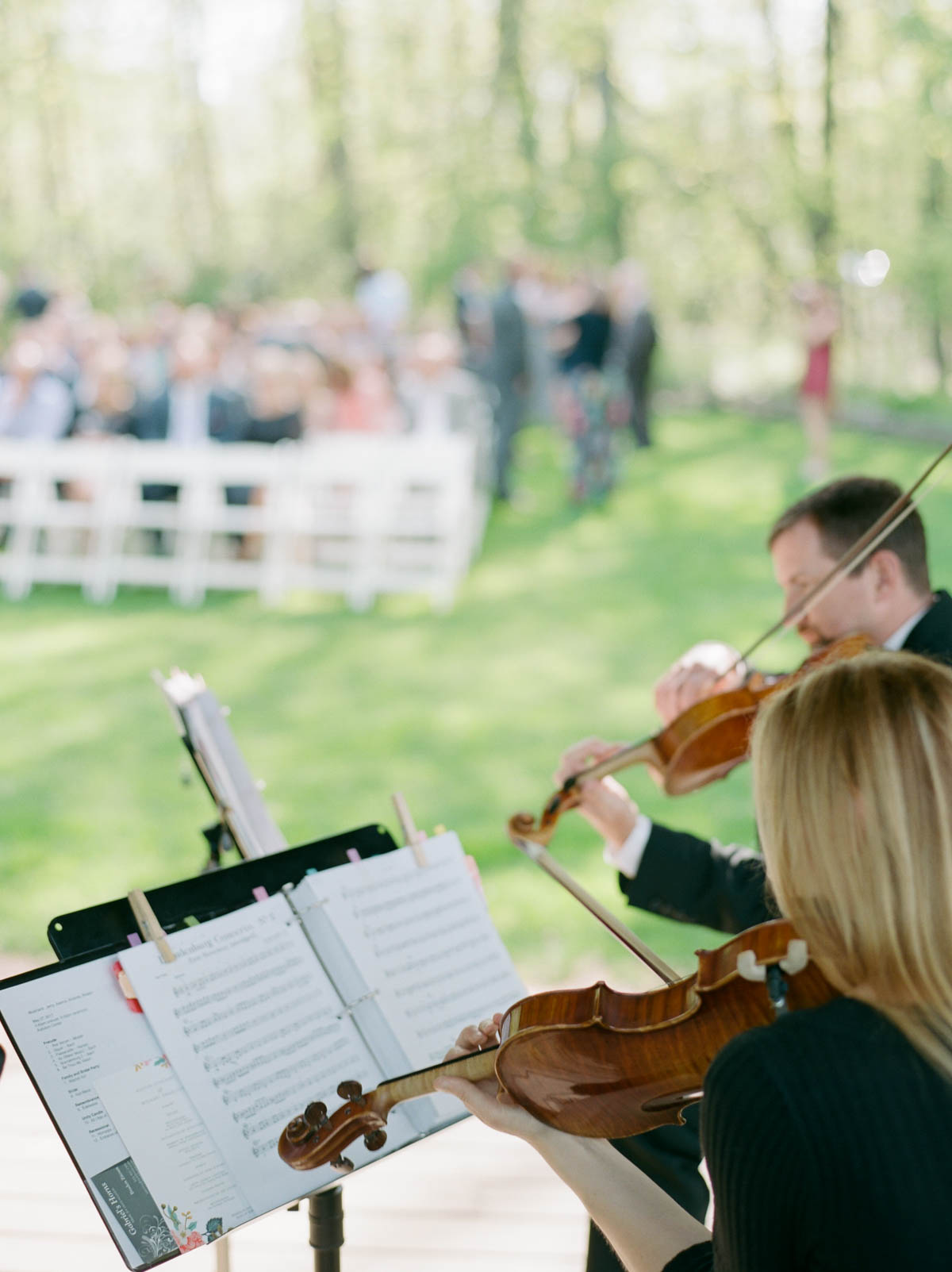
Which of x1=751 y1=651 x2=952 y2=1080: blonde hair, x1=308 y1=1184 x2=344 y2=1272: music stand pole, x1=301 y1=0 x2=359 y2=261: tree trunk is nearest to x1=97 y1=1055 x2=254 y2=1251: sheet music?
x1=308 y1=1184 x2=344 y2=1272: music stand pole

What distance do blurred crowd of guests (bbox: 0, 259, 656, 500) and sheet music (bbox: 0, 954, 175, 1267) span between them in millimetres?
6487

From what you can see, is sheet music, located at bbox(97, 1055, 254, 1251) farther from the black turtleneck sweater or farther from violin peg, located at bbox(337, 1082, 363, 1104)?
the black turtleneck sweater

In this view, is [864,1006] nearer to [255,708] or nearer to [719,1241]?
[719,1241]

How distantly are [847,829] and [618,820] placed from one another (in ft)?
3.89

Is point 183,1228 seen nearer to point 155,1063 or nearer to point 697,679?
point 155,1063

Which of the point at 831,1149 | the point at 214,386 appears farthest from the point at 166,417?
the point at 831,1149

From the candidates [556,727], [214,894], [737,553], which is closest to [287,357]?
[737,553]

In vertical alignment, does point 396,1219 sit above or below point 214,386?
below

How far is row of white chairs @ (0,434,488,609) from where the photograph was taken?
296 inches

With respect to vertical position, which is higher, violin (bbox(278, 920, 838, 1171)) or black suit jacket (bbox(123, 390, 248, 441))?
black suit jacket (bbox(123, 390, 248, 441))

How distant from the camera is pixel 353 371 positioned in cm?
859

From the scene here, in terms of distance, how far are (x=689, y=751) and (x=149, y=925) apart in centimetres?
126

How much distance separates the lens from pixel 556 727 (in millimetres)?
5582

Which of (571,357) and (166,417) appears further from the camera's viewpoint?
(571,357)
